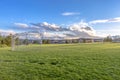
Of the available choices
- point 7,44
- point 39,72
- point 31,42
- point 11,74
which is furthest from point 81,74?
point 31,42

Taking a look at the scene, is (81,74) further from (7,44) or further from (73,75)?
(7,44)

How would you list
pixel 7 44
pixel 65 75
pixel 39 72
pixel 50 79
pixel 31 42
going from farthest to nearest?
pixel 31 42 < pixel 7 44 < pixel 39 72 < pixel 65 75 < pixel 50 79

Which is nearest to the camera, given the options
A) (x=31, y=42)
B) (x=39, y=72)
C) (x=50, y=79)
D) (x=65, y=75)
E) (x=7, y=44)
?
(x=50, y=79)

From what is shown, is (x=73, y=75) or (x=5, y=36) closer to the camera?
(x=73, y=75)

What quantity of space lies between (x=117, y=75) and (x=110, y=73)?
1.29 feet

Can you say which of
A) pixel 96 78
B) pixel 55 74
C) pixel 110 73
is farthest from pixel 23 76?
pixel 110 73

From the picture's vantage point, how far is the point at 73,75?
27.6 ft

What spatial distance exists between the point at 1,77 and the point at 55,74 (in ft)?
6.79

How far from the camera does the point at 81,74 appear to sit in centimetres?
854

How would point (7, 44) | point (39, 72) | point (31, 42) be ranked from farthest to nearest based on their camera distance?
point (31, 42), point (7, 44), point (39, 72)

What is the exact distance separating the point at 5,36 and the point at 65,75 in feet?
178

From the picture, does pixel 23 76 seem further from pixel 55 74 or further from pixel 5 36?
pixel 5 36

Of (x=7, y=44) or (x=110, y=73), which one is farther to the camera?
(x=7, y=44)

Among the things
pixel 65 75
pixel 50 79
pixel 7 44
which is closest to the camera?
pixel 50 79
